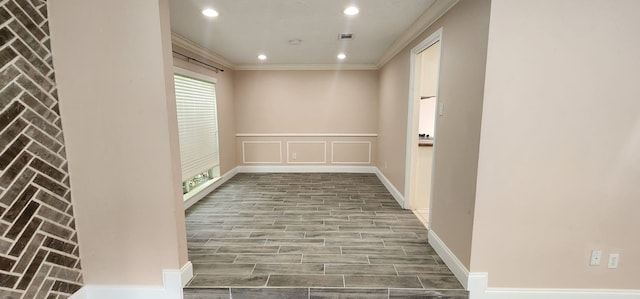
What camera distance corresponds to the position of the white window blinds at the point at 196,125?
3613 millimetres

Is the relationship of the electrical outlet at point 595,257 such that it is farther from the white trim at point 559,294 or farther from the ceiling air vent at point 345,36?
the ceiling air vent at point 345,36

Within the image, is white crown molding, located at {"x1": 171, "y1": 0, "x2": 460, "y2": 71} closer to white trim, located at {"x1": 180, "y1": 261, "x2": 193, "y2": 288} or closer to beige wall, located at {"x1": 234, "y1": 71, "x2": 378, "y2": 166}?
beige wall, located at {"x1": 234, "y1": 71, "x2": 378, "y2": 166}

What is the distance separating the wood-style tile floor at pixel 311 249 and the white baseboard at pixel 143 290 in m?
0.11

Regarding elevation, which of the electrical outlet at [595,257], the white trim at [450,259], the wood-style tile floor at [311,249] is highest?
the electrical outlet at [595,257]

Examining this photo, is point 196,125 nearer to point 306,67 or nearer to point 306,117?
point 306,117

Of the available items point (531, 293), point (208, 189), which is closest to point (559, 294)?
point (531, 293)

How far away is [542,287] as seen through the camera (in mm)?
1955

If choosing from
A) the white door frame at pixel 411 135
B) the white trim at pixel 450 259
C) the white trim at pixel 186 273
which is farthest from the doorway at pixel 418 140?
the white trim at pixel 186 273

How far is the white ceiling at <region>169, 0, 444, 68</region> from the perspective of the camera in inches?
92.7

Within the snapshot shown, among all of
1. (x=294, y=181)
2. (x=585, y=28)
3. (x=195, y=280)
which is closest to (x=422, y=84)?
(x=585, y=28)

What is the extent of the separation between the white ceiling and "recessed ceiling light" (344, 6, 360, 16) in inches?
1.7

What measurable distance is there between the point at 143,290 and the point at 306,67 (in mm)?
4500

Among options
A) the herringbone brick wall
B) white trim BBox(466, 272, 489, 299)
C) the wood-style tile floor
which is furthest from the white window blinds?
white trim BBox(466, 272, 489, 299)

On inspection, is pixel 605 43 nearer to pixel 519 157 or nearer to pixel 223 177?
pixel 519 157
